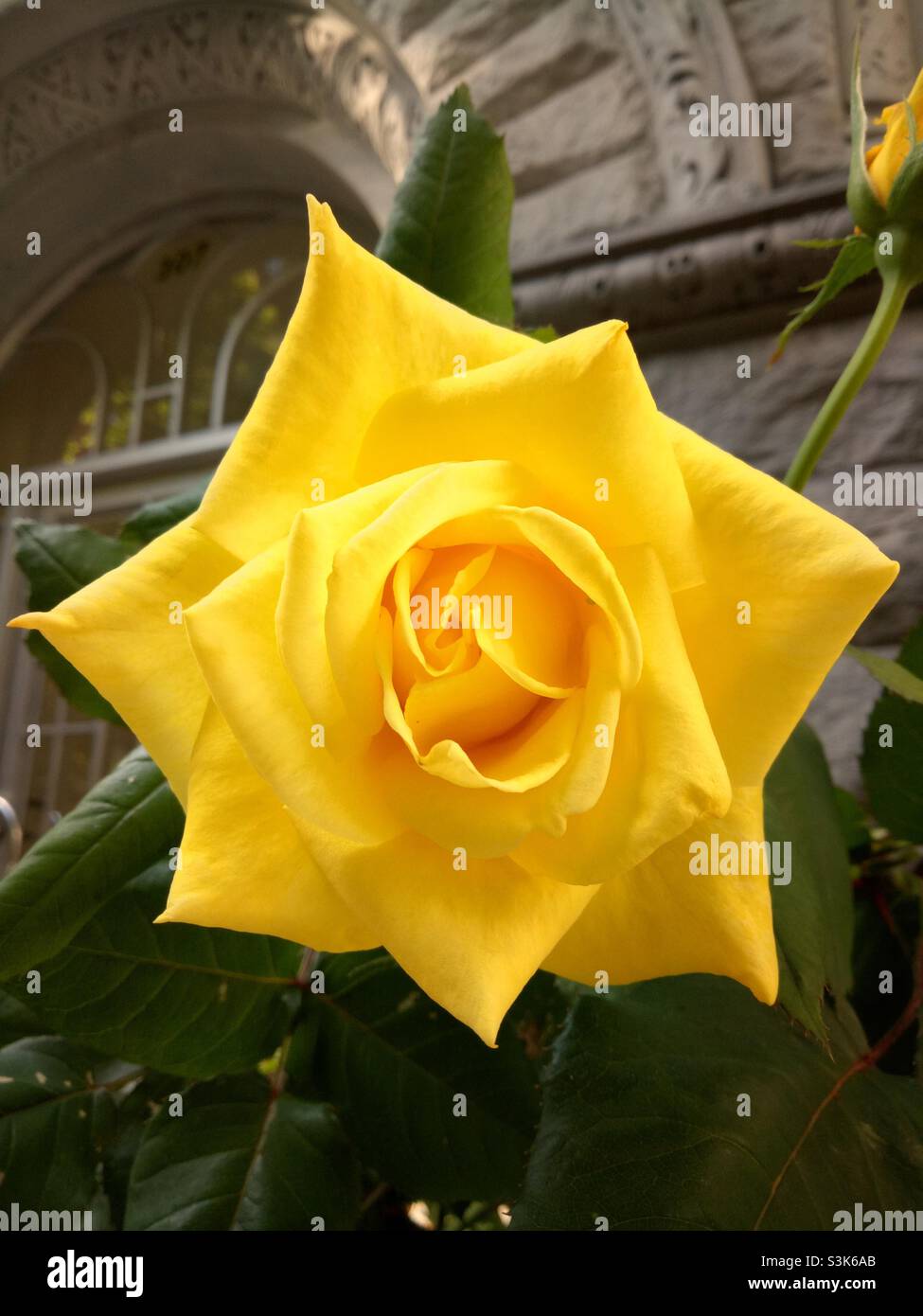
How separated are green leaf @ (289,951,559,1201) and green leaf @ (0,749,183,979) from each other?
0.08 meters

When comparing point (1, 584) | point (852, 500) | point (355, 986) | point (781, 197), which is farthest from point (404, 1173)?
point (1, 584)

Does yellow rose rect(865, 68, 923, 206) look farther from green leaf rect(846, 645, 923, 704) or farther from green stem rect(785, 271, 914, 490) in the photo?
green leaf rect(846, 645, 923, 704)

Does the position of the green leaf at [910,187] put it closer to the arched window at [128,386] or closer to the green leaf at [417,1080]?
the green leaf at [417,1080]

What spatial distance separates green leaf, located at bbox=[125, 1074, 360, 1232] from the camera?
0.26m

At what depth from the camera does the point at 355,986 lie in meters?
0.30

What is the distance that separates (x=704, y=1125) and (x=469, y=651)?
5.6 inches

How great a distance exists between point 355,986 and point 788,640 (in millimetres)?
203

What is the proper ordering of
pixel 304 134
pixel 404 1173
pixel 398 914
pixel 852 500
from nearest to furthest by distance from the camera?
1. pixel 398 914
2. pixel 404 1173
3. pixel 852 500
4. pixel 304 134

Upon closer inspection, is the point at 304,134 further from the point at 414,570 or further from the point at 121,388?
the point at 414,570

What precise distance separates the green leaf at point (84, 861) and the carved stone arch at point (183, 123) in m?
1.25

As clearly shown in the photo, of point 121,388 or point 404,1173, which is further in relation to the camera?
point 121,388

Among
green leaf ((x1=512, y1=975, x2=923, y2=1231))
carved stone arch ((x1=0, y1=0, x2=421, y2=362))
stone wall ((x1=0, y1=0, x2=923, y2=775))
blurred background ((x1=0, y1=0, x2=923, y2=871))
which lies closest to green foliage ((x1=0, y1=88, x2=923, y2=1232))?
green leaf ((x1=512, y1=975, x2=923, y2=1231))

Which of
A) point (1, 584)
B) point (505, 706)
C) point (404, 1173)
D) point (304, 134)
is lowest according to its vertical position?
point (404, 1173)

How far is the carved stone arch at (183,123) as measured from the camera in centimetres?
145
